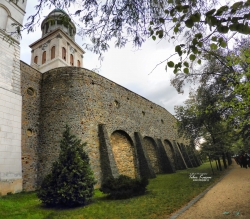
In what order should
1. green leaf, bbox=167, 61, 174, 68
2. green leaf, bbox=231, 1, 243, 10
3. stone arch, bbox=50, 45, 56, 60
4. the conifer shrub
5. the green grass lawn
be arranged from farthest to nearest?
stone arch, bbox=50, 45, 56, 60 → the conifer shrub → the green grass lawn → green leaf, bbox=167, 61, 174, 68 → green leaf, bbox=231, 1, 243, 10

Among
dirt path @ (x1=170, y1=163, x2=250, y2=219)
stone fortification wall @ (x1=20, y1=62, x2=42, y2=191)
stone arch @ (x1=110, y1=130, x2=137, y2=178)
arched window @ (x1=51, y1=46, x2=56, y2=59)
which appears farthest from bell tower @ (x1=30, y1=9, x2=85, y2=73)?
dirt path @ (x1=170, y1=163, x2=250, y2=219)

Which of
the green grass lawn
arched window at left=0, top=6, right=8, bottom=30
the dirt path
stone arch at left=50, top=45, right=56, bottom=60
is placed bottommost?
the dirt path

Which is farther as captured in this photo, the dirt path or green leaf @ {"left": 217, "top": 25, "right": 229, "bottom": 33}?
the dirt path

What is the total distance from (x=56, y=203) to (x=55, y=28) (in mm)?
22839

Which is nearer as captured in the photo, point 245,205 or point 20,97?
point 245,205

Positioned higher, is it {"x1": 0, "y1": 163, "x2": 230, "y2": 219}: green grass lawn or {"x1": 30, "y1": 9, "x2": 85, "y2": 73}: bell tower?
{"x1": 30, "y1": 9, "x2": 85, "y2": 73}: bell tower

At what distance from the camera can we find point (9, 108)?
942 cm

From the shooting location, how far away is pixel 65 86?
11.8 meters

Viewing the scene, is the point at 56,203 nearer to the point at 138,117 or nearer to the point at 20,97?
the point at 20,97

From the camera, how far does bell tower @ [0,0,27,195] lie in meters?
8.68

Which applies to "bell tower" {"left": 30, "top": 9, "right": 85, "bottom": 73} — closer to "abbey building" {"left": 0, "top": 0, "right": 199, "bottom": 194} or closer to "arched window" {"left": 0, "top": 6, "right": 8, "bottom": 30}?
"abbey building" {"left": 0, "top": 0, "right": 199, "bottom": 194}

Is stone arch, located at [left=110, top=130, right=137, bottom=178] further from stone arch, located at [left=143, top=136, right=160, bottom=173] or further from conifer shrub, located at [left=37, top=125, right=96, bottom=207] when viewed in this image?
conifer shrub, located at [left=37, top=125, right=96, bottom=207]

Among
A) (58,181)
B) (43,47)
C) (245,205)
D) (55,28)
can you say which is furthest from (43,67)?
(245,205)

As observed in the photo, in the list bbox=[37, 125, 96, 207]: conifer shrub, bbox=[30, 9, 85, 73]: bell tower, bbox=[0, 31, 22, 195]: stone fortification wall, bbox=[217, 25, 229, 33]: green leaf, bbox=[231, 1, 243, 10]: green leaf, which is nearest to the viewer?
bbox=[231, 1, 243, 10]: green leaf
